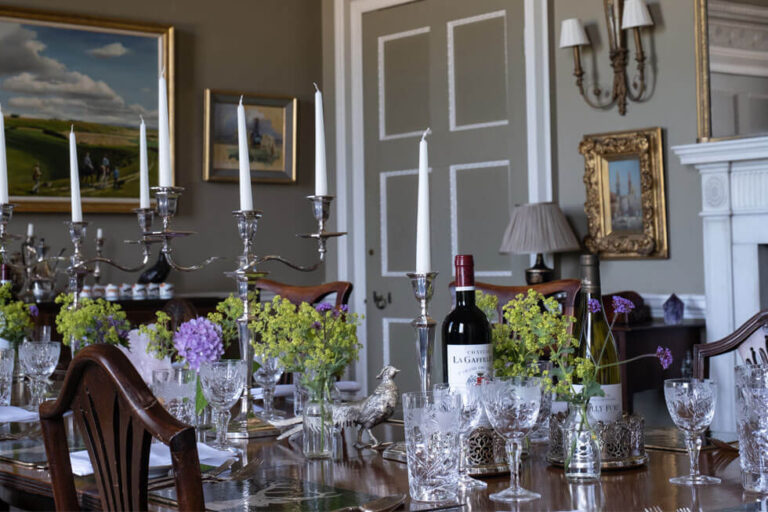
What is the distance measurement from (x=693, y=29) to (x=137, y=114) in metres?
2.73

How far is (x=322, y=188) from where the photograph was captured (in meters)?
1.94

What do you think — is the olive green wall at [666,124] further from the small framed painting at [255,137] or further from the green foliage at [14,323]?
the green foliage at [14,323]

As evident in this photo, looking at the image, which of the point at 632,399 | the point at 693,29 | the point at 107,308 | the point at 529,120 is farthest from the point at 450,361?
the point at 529,120

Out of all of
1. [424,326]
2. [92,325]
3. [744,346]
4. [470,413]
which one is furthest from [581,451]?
[92,325]

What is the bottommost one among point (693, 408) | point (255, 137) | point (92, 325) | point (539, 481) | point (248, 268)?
point (539, 481)

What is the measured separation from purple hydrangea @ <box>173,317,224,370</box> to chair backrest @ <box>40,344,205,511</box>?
496mm

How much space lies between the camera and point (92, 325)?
2260 mm

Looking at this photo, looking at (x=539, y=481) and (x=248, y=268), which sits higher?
(x=248, y=268)

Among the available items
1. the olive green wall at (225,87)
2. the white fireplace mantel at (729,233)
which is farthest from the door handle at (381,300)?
the white fireplace mantel at (729,233)

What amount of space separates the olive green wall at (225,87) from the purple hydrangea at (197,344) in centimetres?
323

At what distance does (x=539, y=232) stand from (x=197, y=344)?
264 centimetres

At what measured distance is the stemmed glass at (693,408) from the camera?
58.2 inches

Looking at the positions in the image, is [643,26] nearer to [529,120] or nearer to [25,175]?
[529,120]

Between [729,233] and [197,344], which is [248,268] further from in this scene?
[729,233]
